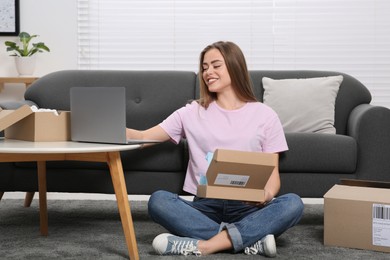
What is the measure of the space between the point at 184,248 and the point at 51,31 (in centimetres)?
286

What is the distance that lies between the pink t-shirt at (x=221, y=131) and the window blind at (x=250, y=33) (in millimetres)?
2109

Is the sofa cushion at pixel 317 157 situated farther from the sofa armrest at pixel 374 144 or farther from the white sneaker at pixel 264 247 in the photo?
the white sneaker at pixel 264 247

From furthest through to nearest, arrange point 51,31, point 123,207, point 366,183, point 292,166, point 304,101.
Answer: point 51,31
point 304,101
point 292,166
point 366,183
point 123,207

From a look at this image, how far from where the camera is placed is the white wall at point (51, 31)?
437cm

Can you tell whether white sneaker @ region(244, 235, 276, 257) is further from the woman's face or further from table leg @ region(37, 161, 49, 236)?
table leg @ region(37, 161, 49, 236)

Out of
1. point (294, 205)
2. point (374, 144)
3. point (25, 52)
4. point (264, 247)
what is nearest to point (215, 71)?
point (294, 205)

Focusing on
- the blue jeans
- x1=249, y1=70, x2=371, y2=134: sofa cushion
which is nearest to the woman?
the blue jeans

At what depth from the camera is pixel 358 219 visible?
2.09 m

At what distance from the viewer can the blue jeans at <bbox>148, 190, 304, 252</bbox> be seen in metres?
1.97

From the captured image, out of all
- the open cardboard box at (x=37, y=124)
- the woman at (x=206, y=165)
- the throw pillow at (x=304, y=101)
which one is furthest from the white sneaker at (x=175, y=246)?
the throw pillow at (x=304, y=101)

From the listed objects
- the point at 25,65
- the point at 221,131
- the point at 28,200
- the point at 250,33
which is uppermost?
the point at 250,33

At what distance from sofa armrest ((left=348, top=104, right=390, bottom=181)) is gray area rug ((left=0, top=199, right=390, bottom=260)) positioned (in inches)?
12.4

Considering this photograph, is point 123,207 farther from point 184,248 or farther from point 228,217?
point 228,217

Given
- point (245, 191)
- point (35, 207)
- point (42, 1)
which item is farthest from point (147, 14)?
point (245, 191)
